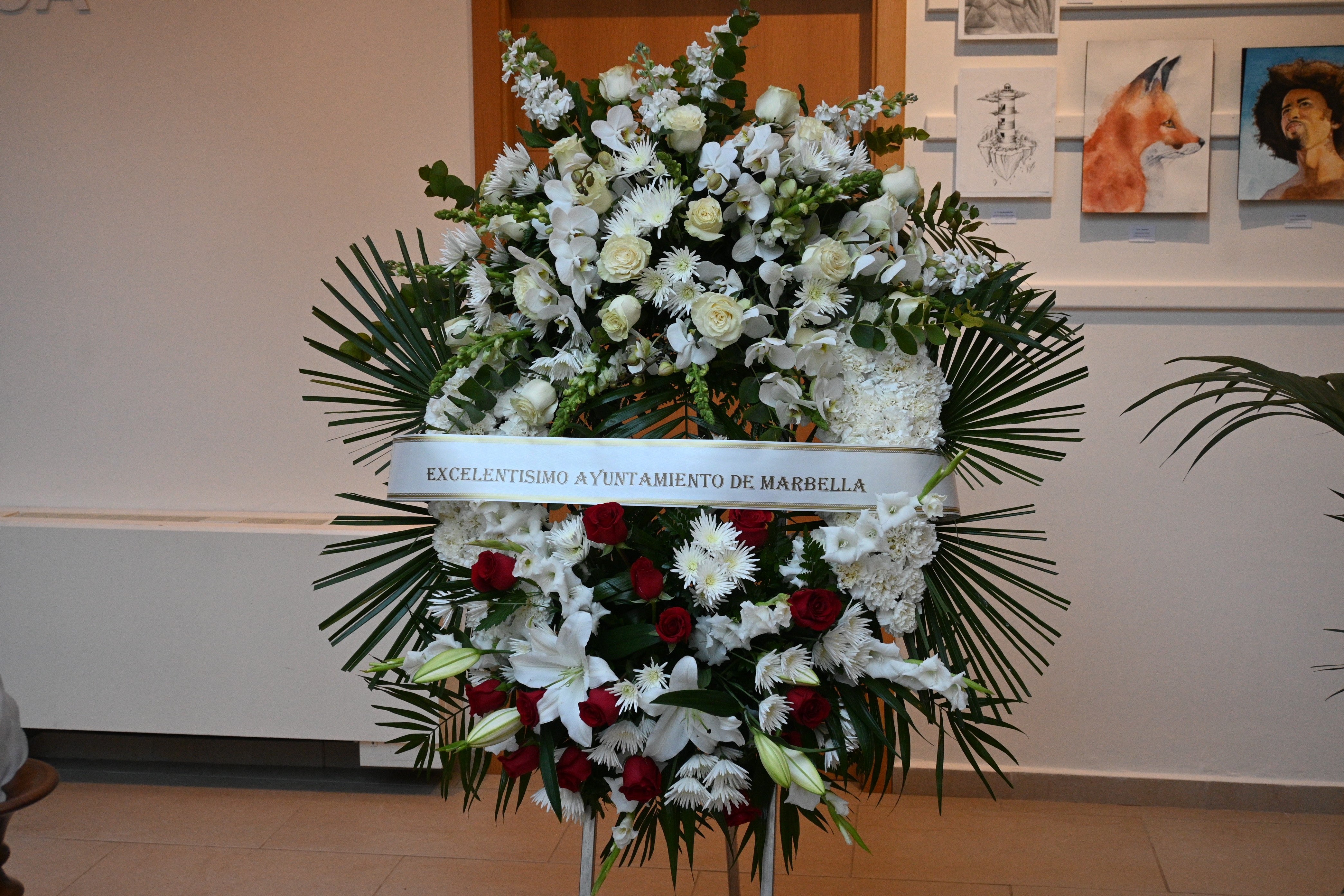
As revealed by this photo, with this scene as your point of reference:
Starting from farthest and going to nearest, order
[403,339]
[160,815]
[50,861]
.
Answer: [160,815] < [50,861] < [403,339]

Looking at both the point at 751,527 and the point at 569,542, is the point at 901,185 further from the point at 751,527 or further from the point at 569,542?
the point at 569,542

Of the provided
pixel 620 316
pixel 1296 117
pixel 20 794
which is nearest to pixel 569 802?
pixel 620 316

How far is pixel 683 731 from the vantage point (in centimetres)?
111

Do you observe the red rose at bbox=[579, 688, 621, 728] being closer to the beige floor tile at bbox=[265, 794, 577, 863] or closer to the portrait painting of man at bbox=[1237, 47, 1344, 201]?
the beige floor tile at bbox=[265, 794, 577, 863]

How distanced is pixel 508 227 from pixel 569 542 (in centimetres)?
42

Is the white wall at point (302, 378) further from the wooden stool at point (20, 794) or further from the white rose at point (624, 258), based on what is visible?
the white rose at point (624, 258)

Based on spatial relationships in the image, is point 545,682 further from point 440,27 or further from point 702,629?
point 440,27

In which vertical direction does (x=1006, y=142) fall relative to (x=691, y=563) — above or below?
above

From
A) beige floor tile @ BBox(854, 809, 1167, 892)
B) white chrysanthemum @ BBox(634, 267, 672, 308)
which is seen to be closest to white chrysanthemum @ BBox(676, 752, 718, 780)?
white chrysanthemum @ BBox(634, 267, 672, 308)

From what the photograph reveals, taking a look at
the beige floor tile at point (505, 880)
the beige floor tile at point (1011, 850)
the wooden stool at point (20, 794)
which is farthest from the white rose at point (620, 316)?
the beige floor tile at point (1011, 850)

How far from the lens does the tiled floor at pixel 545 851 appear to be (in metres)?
2.41

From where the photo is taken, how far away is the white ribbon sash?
1.18m

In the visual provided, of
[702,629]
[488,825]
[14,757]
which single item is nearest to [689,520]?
[702,629]

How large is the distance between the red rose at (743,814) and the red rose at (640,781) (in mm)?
111
